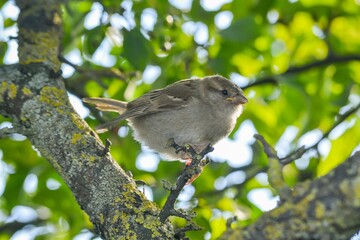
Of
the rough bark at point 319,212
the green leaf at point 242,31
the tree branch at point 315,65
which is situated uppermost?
the tree branch at point 315,65

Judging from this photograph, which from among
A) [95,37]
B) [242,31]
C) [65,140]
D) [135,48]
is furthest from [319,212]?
[242,31]

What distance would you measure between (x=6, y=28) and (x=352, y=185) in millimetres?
4703

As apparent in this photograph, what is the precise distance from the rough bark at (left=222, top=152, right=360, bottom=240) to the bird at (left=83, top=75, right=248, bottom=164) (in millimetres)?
2926

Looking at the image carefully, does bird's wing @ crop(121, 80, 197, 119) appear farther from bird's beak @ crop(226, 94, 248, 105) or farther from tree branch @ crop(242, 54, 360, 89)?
tree branch @ crop(242, 54, 360, 89)

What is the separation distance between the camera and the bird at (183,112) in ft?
18.2

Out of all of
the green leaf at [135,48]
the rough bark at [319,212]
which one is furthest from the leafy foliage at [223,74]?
the rough bark at [319,212]

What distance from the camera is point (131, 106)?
5734mm

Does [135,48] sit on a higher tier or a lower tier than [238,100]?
lower

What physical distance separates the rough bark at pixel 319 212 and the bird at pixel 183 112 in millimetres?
2926

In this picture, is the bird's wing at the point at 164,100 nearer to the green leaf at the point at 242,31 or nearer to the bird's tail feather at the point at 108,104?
the bird's tail feather at the point at 108,104

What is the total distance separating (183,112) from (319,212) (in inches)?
138

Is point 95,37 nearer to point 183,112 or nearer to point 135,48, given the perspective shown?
point 135,48

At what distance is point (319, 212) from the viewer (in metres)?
2.28

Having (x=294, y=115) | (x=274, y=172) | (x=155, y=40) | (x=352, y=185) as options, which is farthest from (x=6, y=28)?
(x=352, y=185)
